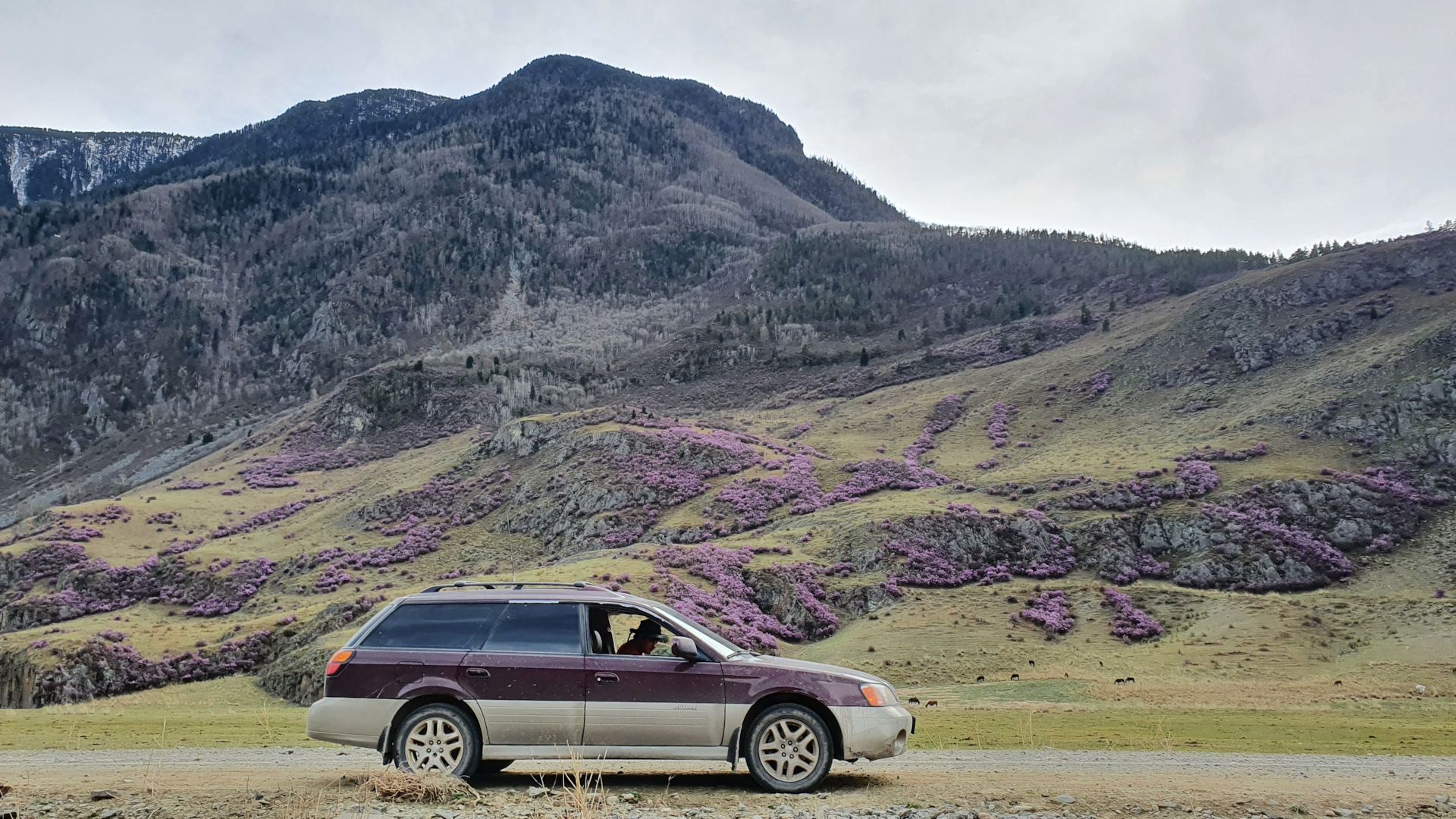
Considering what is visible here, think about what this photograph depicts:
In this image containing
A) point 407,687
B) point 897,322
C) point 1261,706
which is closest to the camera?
point 407,687

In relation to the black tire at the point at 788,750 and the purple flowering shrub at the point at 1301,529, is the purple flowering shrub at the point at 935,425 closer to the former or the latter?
the purple flowering shrub at the point at 1301,529

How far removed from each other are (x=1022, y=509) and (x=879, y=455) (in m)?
19.8

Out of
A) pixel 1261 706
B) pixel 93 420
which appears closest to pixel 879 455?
pixel 1261 706

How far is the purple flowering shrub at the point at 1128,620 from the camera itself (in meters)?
38.9

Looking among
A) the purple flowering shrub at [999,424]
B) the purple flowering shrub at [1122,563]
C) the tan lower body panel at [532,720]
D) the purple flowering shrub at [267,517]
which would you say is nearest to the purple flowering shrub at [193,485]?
the purple flowering shrub at [267,517]

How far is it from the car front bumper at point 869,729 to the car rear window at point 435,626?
4.33m

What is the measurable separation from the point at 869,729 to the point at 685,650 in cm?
228

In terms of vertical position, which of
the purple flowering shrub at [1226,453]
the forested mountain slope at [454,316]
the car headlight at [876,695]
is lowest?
the car headlight at [876,695]

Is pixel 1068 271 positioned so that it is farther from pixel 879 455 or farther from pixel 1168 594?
pixel 1168 594

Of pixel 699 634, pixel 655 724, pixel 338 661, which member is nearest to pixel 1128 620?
pixel 699 634

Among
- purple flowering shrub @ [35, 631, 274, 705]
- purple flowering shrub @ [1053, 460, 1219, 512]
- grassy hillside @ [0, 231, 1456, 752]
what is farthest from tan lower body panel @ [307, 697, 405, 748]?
purple flowering shrub @ [1053, 460, 1219, 512]

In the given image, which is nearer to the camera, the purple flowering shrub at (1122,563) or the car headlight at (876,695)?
the car headlight at (876,695)

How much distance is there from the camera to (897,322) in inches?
5458

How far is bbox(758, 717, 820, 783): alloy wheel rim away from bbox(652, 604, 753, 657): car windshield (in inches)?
40.5
